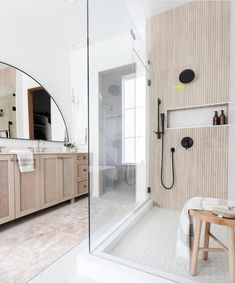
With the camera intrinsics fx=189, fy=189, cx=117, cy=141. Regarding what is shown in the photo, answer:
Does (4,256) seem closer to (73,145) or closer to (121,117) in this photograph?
(121,117)

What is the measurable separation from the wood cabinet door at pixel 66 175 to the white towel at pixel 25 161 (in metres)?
0.56

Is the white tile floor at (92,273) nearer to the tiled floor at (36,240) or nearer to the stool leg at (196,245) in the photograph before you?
the tiled floor at (36,240)

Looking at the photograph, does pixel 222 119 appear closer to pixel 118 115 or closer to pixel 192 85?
pixel 192 85

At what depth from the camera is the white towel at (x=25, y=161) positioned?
217 cm

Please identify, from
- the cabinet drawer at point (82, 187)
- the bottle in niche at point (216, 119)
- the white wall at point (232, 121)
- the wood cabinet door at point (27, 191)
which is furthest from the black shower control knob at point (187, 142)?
the wood cabinet door at point (27, 191)

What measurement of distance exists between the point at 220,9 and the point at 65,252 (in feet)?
10.0

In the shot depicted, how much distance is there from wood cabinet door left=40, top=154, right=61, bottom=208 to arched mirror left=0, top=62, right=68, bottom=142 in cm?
50

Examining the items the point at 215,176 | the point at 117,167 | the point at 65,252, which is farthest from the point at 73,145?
the point at 215,176

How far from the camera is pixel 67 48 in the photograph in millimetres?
3555

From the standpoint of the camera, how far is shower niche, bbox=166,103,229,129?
2.32 meters

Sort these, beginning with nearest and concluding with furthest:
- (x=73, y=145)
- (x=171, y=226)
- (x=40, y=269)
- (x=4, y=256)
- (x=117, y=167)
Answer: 1. (x=40, y=269)
2. (x=4, y=256)
3. (x=171, y=226)
4. (x=117, y=167)
5. (x=73, y=145)

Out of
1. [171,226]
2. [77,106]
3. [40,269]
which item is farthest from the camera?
[77,106]

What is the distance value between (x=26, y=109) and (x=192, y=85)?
7.70 feet

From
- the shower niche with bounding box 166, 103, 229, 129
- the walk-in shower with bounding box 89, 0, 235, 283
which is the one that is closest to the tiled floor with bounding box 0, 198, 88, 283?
the walk-in shower with bounding box 89, 0, 235, 283
